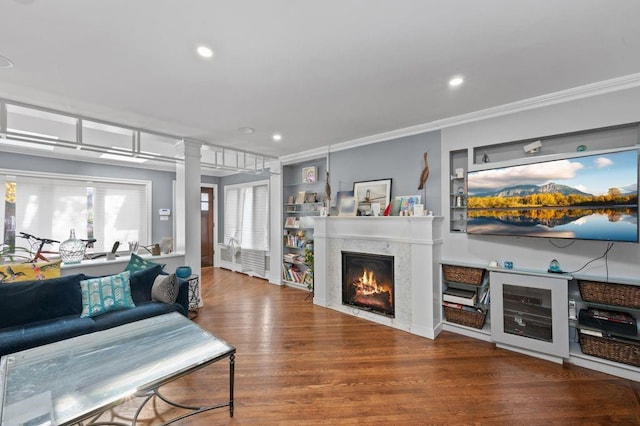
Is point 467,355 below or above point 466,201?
below

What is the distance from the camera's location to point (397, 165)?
12.4 ft

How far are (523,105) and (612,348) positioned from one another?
2378mm

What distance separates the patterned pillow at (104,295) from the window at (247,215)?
319 cm

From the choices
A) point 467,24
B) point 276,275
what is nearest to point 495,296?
point 467,24

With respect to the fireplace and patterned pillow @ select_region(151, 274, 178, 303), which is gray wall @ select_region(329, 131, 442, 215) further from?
patterned pillow @ select_region(151, 274, 178, 303)

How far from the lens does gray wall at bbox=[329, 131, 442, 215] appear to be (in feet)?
11.3

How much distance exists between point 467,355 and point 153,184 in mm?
6564

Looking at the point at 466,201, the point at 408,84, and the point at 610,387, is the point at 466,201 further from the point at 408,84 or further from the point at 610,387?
the point at 610,387

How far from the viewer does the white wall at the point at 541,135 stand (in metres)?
2.36

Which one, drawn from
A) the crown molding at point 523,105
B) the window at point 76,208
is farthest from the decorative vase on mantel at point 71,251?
the crown molding at point 523,105

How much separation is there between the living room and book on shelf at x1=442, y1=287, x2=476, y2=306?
351 mm

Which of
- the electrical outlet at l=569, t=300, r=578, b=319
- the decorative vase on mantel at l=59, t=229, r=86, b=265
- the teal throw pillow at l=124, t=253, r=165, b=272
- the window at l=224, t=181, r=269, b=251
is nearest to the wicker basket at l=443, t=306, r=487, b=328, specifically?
the electrical outlet at l=569, t=300, r=578, b=319

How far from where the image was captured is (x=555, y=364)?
2.51 metres

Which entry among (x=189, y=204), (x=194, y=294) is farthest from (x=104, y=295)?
(x=189, y=204)
